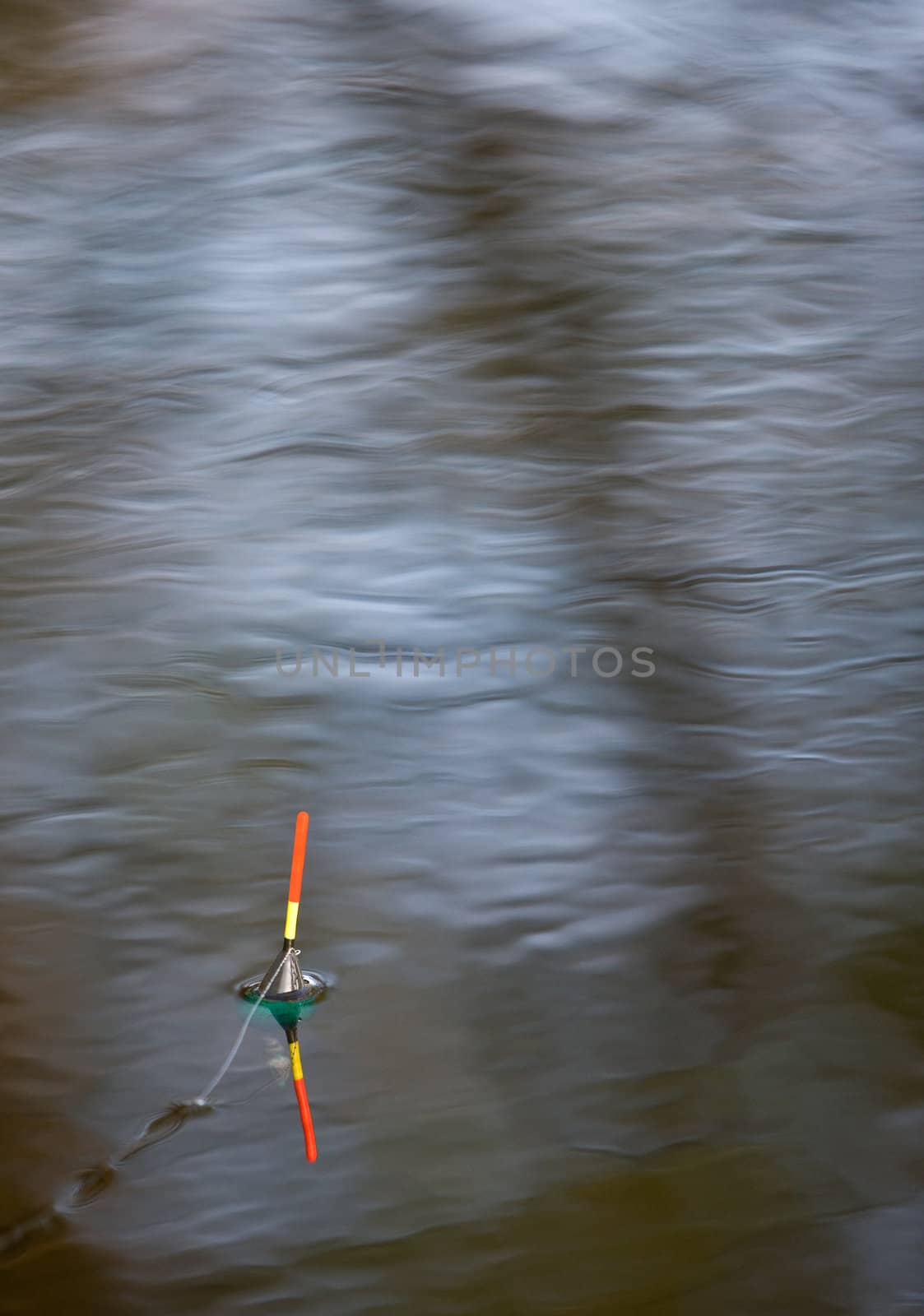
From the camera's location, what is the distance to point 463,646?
3.58 feet

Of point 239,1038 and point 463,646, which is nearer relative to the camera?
point 239,1038

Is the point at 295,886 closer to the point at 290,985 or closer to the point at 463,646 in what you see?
the point at 290,985

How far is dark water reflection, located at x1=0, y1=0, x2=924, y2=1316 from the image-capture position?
0.62 m

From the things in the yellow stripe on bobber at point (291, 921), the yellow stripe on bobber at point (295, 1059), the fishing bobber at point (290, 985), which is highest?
the yellow stripe on bobber at point (291, 921)

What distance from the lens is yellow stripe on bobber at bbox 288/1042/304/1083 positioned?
0.68 metres

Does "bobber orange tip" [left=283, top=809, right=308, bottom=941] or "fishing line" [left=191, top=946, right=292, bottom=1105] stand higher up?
"bobber orange tip" [left=283, top=809, right=308, bottom=941]

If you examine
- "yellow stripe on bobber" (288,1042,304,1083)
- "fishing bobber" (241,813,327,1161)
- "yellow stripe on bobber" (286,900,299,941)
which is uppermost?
"yellow stripe on bobber" (286,900,299,941)

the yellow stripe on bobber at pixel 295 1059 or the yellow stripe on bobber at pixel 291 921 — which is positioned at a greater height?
the yellow stripe on bobber at pixel 291 921

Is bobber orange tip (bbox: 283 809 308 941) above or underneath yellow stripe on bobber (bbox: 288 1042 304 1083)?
above

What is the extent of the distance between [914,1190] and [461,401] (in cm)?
96

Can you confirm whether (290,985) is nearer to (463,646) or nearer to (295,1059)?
(295,1059)

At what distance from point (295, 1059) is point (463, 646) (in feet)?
1.54

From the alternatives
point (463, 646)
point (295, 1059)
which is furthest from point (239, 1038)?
point (463, 646)

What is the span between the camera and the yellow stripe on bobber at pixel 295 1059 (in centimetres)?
68
